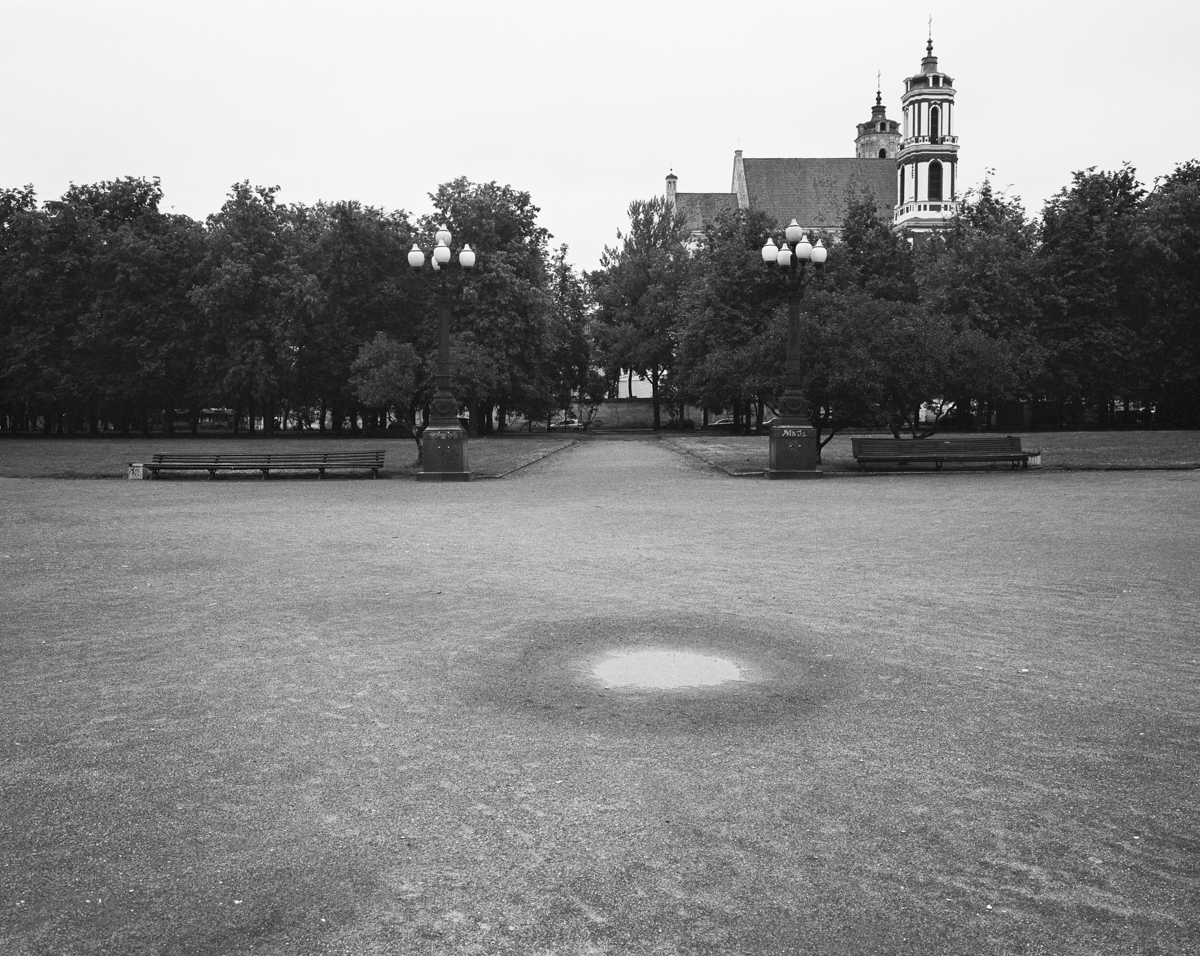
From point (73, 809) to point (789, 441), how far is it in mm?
20256

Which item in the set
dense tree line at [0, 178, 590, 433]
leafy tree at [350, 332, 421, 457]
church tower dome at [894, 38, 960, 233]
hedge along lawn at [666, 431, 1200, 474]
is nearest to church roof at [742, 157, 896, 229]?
church tower dome at [894, 38, 960, 233]

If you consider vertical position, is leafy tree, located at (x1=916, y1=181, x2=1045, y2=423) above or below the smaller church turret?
below

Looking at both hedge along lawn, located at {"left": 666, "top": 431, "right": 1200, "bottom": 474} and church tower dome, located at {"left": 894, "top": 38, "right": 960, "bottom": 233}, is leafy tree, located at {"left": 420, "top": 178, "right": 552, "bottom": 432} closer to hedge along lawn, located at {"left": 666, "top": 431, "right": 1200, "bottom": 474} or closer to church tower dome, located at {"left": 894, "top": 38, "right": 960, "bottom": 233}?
hedge along lawn, located at {"left": 666, "top": 431, "right": 1200, "bottom": 474}

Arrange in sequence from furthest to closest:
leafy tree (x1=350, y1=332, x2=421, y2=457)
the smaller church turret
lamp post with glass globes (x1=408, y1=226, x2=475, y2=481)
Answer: the smaller church turret → leafy tree (x1=350, y1=332, x2=421, y2=457) → lamp post with glass globes (x1=408, y1=226, x2=475, y2=481)

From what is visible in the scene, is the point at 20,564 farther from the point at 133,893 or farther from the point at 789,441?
the point at 789,441

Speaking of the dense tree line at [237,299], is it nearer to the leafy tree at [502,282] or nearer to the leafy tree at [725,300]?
the leafy tree at [502,282]

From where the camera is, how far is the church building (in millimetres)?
90875

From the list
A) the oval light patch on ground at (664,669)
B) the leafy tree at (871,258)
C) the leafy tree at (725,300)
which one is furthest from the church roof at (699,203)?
the oval light patch on ground at (664,669)

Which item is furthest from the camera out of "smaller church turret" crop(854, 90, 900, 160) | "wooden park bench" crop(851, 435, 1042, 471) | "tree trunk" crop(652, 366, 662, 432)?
"smaller church turret" crop(854, 90, 900, 160)

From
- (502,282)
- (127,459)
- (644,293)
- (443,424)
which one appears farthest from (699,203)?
(443,424)

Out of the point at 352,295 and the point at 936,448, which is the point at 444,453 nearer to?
the point at 936,448

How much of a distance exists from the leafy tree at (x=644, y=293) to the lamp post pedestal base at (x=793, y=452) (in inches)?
1528

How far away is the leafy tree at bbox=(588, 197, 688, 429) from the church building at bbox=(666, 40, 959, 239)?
1522 centimetres

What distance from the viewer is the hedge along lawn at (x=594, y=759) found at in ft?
11.0
